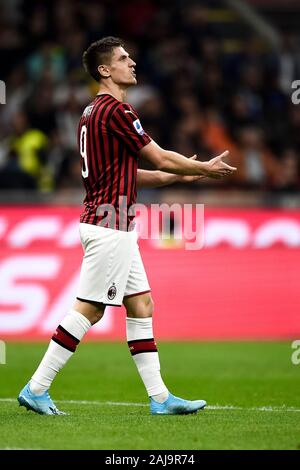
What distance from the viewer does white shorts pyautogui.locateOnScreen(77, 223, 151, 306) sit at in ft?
24.6

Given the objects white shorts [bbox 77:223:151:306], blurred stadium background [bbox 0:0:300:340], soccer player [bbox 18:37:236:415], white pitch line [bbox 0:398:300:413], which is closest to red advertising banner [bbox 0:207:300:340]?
blurred stadium background [bbox 0:0:300:340]

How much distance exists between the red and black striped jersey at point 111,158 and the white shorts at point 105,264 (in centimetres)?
7

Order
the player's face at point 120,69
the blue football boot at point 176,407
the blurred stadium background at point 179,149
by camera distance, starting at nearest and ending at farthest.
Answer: the blue football boot at point 176,407
the player's face at point 120,69
the blurred stadium background at point 179,149

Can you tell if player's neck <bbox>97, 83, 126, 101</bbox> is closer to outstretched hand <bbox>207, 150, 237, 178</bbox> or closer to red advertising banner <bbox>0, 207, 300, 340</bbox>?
outstretched hand <bbox>207, 150, 237, 178</bbox>

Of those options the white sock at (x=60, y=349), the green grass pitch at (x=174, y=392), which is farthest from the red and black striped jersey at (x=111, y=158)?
the green grass pitch at (x=174, y=392)

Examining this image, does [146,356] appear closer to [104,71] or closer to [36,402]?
[36,402]

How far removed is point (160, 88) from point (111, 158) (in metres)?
10.5

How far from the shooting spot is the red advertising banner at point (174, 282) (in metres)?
13.7

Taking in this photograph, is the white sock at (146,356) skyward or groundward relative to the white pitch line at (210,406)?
skyward

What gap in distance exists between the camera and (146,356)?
7742mm

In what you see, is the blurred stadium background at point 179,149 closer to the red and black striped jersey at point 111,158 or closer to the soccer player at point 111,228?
the soccer player at point 111,228

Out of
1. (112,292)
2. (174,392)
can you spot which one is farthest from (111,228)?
(174,392)
